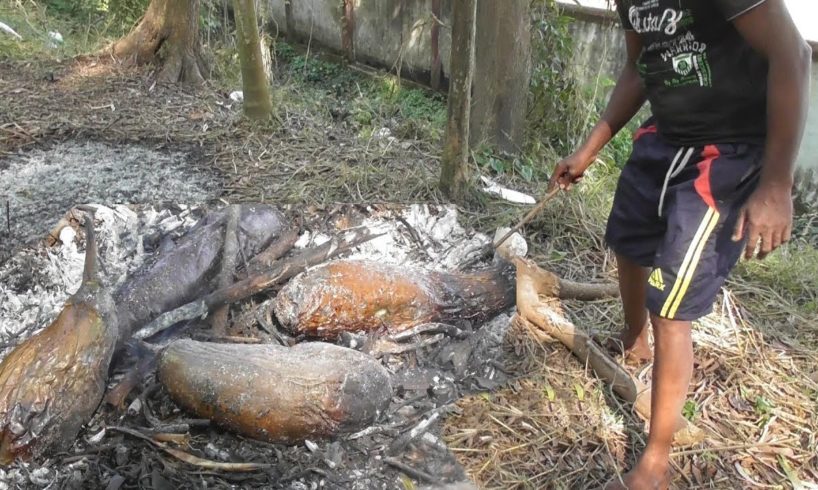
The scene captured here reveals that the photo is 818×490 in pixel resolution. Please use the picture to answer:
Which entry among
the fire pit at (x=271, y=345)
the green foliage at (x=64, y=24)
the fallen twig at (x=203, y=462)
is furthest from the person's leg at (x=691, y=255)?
the green foliage at (x=64, y=24)

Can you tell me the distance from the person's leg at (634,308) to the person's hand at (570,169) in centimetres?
35

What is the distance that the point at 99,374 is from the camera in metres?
2.09

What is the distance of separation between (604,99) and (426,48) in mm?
1988

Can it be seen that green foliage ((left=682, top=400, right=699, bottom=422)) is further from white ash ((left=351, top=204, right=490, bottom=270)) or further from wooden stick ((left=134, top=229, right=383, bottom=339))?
wooden stick ((left=134, top=229, right=383, bottom=339))

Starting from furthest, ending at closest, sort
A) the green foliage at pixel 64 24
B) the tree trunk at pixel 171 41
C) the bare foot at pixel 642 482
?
1. the green foliage at pixel 64 24
2. the tree trunk at pixel 171 41
3. the bare foot at pixel 642 482

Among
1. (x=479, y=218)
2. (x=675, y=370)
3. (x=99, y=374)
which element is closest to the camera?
(x=675, y=370)

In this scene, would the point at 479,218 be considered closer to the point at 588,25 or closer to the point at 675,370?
the point at 675,370

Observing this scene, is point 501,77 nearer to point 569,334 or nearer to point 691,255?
point 569,334

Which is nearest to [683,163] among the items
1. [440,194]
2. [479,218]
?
[479,218]

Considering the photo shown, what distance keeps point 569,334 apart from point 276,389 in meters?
1.19

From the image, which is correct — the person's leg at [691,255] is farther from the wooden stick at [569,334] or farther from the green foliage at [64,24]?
the green foliage at [64,24]

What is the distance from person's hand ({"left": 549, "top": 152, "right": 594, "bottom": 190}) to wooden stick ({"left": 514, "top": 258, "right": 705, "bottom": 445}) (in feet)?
1.56

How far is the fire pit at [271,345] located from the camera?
6.38 ft

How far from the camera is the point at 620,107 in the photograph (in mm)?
2309
